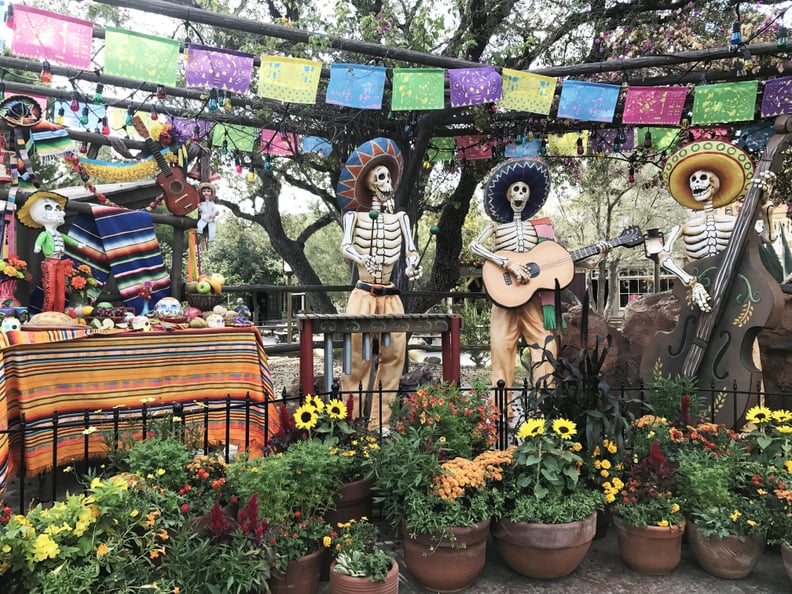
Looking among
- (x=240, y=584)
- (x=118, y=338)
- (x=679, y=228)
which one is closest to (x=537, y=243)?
(x=679, y=228)

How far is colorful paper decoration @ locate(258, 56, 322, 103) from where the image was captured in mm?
5230

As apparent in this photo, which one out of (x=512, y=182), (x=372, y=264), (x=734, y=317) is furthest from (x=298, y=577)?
(x=512, y=182)

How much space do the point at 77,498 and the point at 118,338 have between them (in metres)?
1.71

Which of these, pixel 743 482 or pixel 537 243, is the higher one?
pixel 537 243

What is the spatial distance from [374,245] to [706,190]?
3098 mm

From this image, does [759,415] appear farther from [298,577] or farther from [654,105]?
[654,105]

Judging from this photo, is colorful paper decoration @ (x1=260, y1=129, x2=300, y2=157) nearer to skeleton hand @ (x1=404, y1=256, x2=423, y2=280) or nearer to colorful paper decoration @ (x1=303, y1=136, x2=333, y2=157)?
colorful paper decoration @ (x1=303, y1=136, x2=333, y2=157)

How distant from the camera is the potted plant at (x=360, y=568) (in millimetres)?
2406

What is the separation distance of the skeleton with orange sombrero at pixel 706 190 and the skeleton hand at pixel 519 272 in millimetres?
1236

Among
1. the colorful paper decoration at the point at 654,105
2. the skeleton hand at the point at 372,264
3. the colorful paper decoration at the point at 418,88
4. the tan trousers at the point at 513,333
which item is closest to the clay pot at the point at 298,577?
the skeleton hand at the point at 372,264

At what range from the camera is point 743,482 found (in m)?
3.10

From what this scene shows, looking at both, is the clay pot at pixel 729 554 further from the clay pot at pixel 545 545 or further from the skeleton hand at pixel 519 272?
the skeleton hand at pixel 519 272

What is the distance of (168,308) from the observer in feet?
14.4

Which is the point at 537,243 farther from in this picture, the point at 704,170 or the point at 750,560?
the point at 750,560
